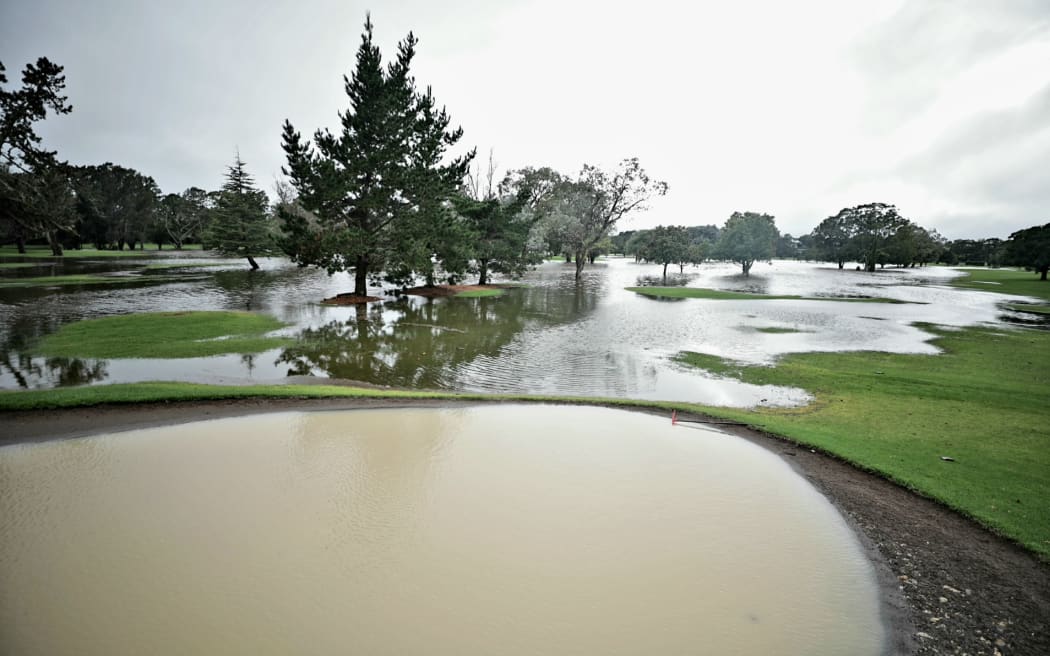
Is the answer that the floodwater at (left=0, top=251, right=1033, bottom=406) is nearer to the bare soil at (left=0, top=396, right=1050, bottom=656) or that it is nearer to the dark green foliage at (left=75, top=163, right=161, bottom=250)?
the bare soil at (left=0, top=396, right=1050, bottom=656)

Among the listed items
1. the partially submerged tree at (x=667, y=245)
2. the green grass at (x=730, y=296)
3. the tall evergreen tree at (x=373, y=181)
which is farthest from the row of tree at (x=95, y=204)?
the partially submerged tree at (x=667, y=245)

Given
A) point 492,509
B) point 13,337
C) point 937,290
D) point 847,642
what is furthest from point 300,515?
point 937,290

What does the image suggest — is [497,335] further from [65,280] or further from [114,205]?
[114,205]

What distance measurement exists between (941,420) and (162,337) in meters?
25.7

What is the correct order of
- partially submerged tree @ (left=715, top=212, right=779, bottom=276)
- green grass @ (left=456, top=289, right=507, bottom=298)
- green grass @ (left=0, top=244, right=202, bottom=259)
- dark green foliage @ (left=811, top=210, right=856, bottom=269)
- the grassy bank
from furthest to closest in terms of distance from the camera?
dark green foliage @ (left=811, top=210, right=856, bottom=269)
partially submerged tree @ (left=715, top=212, right=779, bottom=276)
green grass @ (left=0, top=244, right=202, bottom=259)
green grass @ (left=456, top=289, right=507, bottom=298)
the grassy bank

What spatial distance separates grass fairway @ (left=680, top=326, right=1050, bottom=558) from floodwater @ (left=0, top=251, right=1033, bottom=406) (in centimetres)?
135

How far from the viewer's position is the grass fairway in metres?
7.02

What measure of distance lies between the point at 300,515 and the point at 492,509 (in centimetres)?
274

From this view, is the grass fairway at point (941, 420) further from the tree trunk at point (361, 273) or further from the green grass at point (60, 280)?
the green grass at point (60, 280)

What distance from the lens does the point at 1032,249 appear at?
56875 millimetres

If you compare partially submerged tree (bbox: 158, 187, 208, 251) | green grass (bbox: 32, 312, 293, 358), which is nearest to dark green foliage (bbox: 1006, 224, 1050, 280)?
green grass (bbox: 32, 312, 293, 358)

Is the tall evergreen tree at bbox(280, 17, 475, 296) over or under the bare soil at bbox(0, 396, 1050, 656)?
over

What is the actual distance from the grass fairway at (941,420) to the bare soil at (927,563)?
1.42 feet

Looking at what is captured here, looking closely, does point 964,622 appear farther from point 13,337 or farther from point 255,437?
point 13,337
